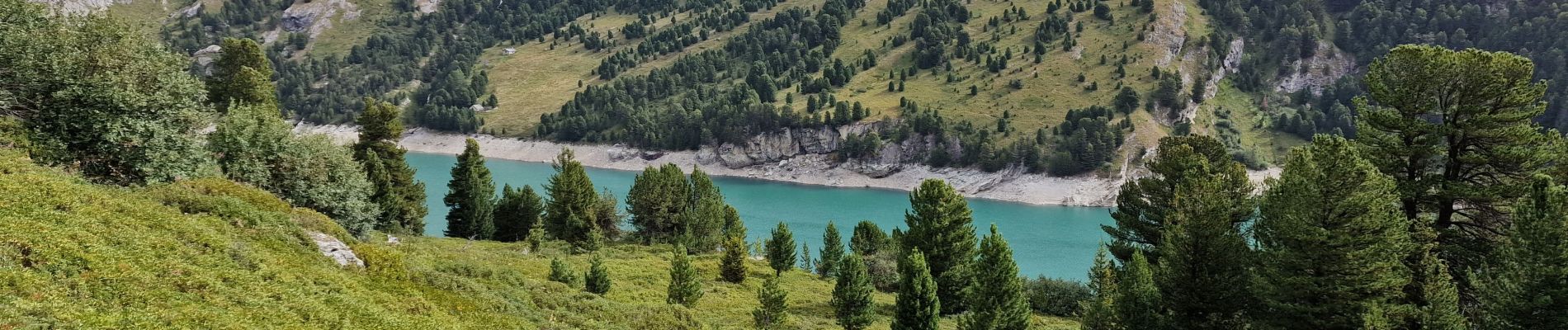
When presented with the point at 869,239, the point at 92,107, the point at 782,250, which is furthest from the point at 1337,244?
the point at 869,239

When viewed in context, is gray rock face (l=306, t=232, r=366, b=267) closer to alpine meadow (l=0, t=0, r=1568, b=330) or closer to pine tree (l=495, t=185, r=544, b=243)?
alpine meadow (l=0, t=0, r=1568, b=330)

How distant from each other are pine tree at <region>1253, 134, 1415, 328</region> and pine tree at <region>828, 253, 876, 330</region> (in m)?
15.4

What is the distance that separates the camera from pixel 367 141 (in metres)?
54.4

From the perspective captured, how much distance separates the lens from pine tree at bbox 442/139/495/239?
6075 centimetres

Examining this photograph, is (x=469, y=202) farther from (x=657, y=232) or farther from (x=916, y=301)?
(x=916, y=301)

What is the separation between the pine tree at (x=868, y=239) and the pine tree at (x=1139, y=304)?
1276 inches

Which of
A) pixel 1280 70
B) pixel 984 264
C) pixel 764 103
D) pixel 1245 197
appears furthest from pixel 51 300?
pixel 1280 70

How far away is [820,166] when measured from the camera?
161 m

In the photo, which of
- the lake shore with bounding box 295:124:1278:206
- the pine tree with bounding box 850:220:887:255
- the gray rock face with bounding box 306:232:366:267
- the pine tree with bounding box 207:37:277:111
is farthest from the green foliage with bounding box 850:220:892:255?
the lake shore with bounding box 295:124:1278:206

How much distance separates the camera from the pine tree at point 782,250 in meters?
46.7

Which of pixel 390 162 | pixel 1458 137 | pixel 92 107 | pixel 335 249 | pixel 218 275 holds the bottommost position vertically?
pixel 335 249

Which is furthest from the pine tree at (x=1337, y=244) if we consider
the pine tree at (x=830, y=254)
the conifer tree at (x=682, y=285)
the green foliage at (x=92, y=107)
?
the green foliage at (x=92, y=107)

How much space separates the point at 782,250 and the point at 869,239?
18.3 m

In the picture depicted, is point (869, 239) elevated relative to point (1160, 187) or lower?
lower
